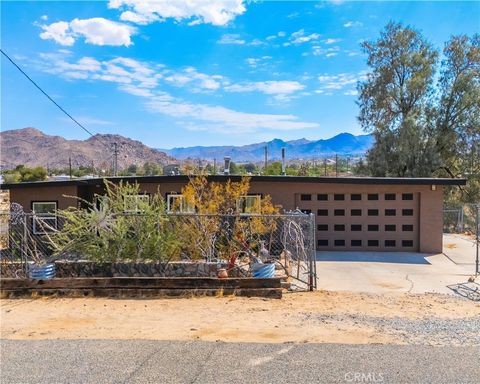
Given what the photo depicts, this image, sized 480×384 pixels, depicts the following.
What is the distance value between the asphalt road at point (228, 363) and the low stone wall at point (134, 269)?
3.99 meters

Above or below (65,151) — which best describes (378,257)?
below

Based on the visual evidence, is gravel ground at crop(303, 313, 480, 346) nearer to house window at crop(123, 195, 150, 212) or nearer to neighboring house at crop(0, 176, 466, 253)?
house window at crop(123, 195, 150, 212)

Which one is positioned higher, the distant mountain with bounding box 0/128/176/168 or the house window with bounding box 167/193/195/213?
the distant mountain with bounding box 0/128/176/168

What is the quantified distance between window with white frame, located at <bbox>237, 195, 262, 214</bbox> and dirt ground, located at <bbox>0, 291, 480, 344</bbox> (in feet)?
12.4

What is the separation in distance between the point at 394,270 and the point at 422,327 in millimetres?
6123

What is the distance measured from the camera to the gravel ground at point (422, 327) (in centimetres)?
598

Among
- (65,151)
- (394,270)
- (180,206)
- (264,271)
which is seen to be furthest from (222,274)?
(65,151)

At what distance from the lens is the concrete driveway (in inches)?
415

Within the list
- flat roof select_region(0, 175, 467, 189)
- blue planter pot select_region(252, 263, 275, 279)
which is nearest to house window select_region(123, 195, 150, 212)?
blue planter pot select_region(252, 263, 275, 279)

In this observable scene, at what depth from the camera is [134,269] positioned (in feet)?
32.5

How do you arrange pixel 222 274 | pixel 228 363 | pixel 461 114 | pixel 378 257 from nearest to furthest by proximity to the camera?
pixel 228 363, pixel 222 274, pixel 378 257, pixel 461 114

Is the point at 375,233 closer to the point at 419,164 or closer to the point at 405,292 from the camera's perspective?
the point at 405,292

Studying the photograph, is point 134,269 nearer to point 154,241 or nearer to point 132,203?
point 154,241

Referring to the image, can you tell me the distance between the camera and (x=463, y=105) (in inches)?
1117
